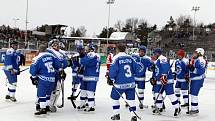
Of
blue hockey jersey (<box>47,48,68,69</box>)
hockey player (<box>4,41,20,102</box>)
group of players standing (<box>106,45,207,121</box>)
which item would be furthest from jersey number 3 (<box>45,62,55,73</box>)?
hockey player (<box>4,41,20,102</box>)

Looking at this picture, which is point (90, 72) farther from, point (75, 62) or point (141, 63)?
point (141, 63)

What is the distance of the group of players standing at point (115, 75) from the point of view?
25.2 feet

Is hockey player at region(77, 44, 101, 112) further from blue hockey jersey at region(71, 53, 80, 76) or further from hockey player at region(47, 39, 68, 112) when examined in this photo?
hockey player at region(47, 39, 68, 112)

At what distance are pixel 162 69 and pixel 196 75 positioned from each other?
2.88ft

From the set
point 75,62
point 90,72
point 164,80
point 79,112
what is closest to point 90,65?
point 90,72

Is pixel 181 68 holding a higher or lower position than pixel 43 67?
lower

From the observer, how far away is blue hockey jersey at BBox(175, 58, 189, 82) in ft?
30.9

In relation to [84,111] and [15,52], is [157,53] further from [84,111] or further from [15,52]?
[15,52]

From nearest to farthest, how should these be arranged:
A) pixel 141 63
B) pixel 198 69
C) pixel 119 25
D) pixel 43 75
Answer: pixel 43 75 → pixel 198 69 → pixel 141 63 → pixel 119 25

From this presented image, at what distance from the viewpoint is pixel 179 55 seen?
9.30 metres

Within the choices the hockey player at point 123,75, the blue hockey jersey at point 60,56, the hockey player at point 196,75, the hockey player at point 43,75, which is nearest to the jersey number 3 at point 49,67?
the hockey player at point 43,75

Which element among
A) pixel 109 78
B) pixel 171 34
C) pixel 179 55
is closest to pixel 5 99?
pixel 109 78

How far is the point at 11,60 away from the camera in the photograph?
9602 mm

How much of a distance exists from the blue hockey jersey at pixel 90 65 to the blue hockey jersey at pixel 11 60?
74.9 inches
